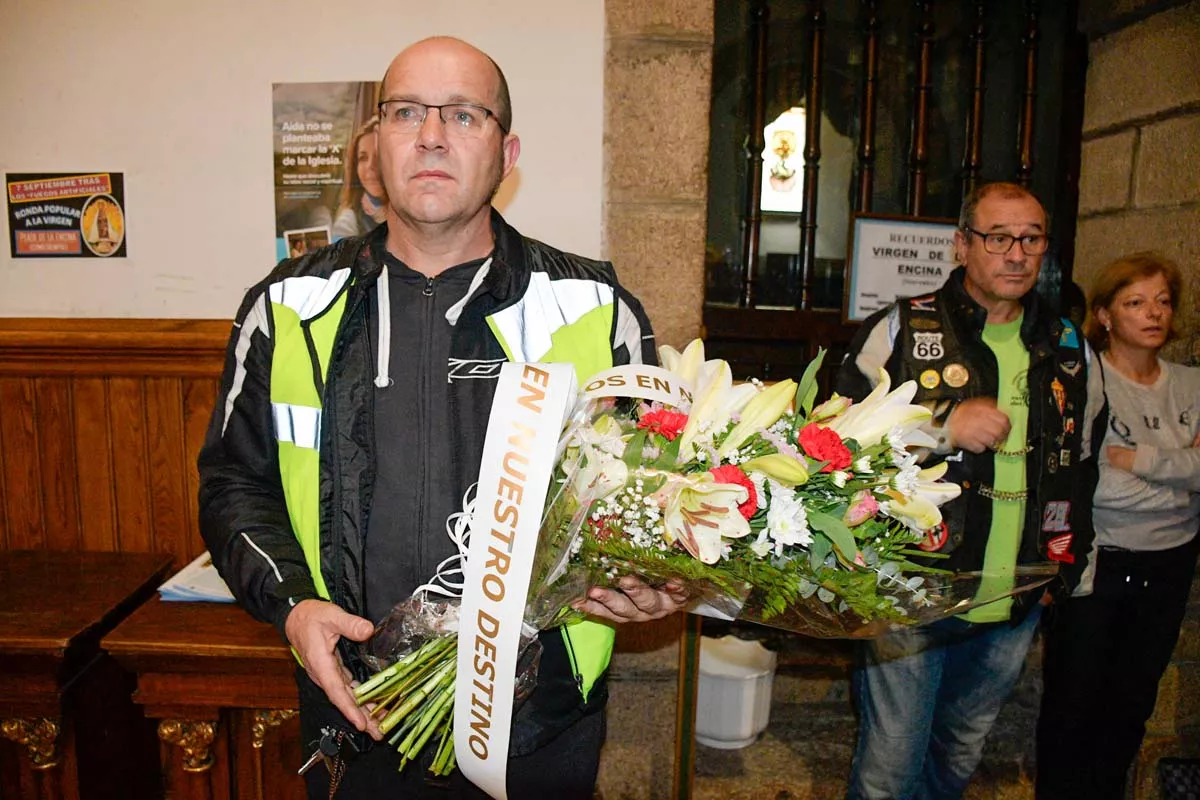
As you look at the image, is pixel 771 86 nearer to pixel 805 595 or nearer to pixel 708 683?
pixel 708 683

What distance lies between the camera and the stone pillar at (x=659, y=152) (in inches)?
89.2

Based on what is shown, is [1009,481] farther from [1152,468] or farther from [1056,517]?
[1152,468]

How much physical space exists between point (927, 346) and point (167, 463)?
2.27m

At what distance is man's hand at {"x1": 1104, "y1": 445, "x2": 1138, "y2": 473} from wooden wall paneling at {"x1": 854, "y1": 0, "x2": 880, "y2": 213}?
118cm

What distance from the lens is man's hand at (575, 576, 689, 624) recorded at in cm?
120

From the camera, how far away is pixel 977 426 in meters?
2.02

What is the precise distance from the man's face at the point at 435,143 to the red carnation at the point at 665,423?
62cm

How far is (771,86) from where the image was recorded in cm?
304

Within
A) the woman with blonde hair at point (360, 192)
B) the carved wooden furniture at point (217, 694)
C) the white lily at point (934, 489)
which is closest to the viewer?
the white lily at point (934, 489)

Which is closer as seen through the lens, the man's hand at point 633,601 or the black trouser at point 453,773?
the man's hand at point 633,601

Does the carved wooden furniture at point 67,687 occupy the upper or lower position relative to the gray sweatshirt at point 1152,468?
lower

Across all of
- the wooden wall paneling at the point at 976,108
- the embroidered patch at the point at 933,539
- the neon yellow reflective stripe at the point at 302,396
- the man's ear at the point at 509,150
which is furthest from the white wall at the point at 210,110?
the wooden wall paneling at the point at 976,108

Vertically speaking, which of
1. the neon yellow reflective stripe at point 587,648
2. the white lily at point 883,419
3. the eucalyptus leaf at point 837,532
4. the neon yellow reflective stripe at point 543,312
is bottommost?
the neon yellow reflective stripe at point 587,648

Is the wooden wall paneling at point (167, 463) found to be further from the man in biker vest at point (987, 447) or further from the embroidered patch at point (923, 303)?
the embroidered patch at point (923, 303)
